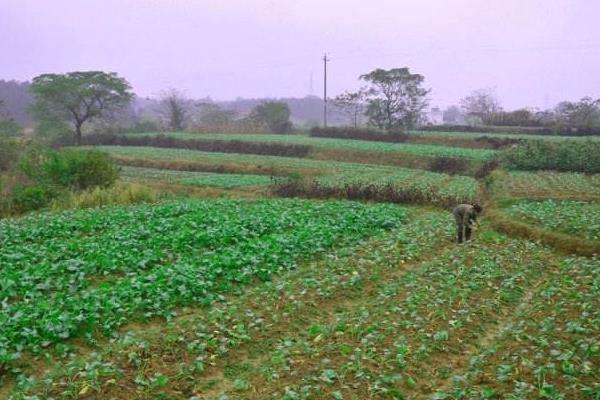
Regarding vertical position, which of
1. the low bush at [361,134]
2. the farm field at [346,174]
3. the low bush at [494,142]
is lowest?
the farm field at [346,174]

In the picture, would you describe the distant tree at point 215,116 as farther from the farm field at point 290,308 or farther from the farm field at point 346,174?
the farm field at point 290,308

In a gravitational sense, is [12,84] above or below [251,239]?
above

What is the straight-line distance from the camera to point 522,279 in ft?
48.0

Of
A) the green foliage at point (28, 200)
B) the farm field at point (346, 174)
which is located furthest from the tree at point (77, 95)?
the green foliage at point (28, 200)

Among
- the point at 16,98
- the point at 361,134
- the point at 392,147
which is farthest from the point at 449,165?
the point at 16,98

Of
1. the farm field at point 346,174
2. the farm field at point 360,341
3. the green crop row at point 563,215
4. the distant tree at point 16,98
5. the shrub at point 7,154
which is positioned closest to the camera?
the farm field at point 360,341

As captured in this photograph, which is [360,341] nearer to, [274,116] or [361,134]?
[361,134]

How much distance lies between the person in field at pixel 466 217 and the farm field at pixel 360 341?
105 inches

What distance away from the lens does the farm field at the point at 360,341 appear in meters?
8.37

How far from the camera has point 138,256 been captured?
15.3 meters

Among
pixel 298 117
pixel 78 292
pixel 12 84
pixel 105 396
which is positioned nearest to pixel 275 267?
pixel 78 292

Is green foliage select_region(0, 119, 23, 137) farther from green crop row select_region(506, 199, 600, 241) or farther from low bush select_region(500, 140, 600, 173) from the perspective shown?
green crop row select_region(506, 199, 600, 241)

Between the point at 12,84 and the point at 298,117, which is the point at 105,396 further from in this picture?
the point at 298,117

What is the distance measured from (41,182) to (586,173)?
33.1m
